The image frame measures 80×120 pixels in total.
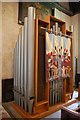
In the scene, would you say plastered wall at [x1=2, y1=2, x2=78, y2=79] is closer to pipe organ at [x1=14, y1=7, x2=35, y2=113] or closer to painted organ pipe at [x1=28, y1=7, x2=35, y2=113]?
pipe organ at [x1=14, y1=7, x2=35, y2=113]

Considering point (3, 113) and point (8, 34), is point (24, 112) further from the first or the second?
point (8, 34)

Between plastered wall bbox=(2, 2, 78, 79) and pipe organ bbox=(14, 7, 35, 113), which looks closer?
pipe organ bbox=(14, 7, 35, 113)

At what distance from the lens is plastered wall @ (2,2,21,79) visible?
2.89 metres

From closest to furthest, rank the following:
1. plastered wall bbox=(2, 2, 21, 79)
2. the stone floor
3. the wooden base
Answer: the wooden base
the stone floor
plastered wall bbox=(2, 2, 21, 79)

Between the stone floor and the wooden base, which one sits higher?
the wooden base

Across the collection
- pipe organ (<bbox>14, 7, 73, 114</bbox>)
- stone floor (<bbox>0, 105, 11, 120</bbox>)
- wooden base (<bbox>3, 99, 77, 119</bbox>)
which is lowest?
stone floor (<bbox>0, 105, 11, 120</bbox>)

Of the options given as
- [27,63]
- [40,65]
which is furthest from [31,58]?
[40,65]

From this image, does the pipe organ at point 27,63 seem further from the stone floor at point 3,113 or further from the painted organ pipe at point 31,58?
the stone floor at point 3,113

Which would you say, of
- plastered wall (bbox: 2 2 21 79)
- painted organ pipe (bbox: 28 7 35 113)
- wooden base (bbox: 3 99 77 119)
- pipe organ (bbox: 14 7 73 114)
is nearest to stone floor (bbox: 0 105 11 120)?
wooden base (bbox: 3 99 77 119)

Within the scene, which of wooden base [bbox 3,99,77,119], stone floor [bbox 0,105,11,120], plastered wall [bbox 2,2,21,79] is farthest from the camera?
plastered wall [bbox 2,2,21,79]

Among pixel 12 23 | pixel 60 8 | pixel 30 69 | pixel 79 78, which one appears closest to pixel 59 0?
pixel 60 8

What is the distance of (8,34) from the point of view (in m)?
2.96

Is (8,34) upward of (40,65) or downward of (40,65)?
upward

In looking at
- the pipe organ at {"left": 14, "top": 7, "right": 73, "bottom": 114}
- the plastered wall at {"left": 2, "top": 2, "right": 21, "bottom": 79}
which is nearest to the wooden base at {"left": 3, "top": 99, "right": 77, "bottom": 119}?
the pipe organ at {"left": 14, "top": 7, "right": 73, "bottom": 114}
